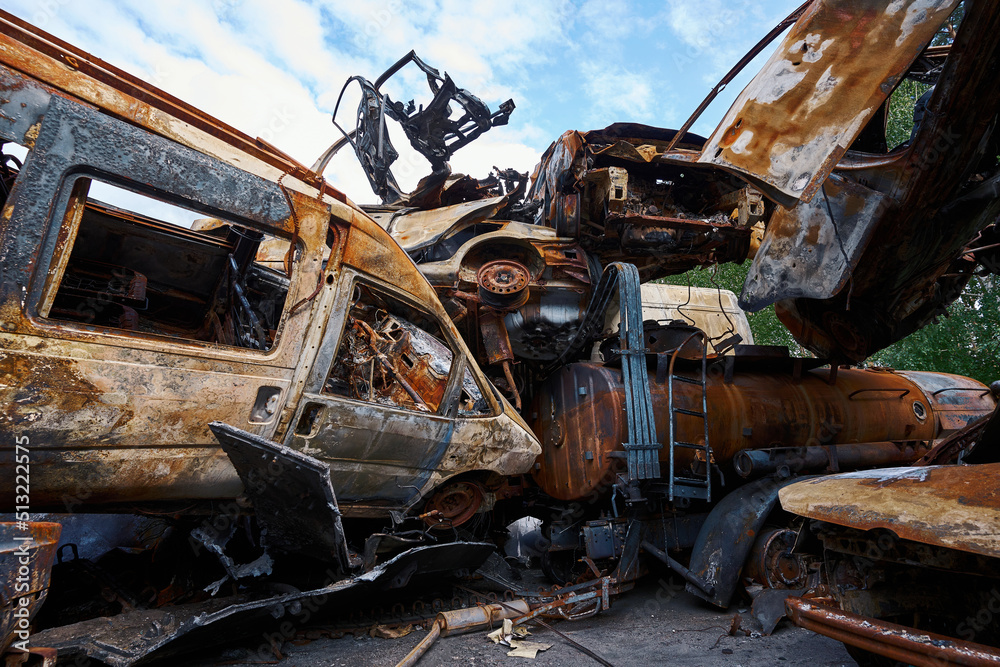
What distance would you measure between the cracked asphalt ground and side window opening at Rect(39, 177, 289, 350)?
211 centimetres

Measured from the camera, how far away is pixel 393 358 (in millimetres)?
4301

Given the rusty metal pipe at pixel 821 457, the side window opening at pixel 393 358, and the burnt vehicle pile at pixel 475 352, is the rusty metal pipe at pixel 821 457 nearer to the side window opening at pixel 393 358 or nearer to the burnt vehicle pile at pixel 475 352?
the burnt vehicle pile at pixel 475 352

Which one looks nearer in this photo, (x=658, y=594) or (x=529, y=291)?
(x=658, y=594)

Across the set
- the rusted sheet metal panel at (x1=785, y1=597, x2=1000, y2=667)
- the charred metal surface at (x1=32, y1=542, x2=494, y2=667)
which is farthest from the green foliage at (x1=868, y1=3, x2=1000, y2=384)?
the charred metal surface at (x1=32, y1=542, x2=494, y2=667)

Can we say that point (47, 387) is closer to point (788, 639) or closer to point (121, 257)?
point (121, 257)

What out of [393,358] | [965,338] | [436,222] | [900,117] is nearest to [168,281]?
[393,358]

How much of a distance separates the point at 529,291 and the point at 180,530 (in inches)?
156

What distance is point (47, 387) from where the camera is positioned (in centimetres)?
234

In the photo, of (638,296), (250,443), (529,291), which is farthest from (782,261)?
(250,443)

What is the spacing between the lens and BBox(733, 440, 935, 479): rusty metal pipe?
17.4 ft

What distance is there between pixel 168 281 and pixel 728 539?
5.25 meters

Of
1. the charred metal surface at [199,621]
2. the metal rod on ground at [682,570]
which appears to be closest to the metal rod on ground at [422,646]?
the charred metal surface at [199,621]

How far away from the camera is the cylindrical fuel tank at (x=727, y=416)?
5371mm

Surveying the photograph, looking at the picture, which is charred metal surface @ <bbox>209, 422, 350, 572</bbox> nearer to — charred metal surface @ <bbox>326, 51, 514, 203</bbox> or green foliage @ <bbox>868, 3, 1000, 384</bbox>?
charred metal surface @ <bbox>326, 51, 514, 203</bbox>
